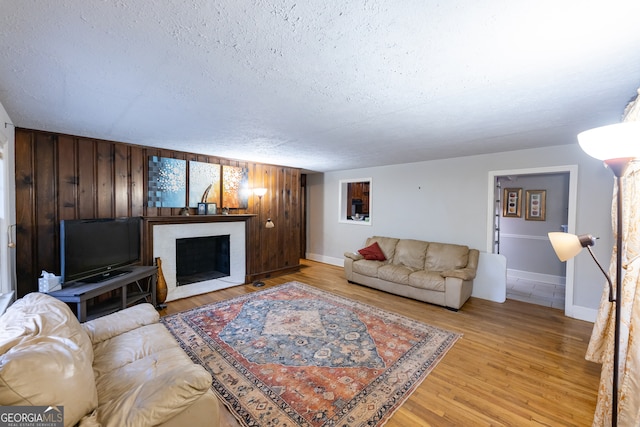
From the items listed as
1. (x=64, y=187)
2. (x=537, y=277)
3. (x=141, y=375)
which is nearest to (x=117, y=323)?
(x=141, y=375)

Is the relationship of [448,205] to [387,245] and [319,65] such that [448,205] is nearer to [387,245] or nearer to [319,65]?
[387,245]

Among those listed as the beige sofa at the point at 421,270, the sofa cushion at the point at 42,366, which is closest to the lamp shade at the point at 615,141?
the sofa cushion at the point at 42,366

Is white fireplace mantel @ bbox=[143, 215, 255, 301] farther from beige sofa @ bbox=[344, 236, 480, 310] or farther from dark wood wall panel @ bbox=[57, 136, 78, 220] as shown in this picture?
beige sofa @ bbox=[344, 236, 480, 310]

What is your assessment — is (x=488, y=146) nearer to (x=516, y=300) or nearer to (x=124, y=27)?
(x=516, y=300)

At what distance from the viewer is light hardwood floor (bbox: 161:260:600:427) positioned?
1.82 m

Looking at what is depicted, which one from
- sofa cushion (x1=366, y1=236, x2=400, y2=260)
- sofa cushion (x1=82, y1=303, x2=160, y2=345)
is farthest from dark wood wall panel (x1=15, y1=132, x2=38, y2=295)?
sofa cushion (x1=366, y1=236, x2=400, y2=260)

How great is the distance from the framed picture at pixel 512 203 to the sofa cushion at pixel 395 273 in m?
3.04

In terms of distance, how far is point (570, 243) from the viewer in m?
1.43

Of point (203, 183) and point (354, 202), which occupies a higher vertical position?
point (203, 183)

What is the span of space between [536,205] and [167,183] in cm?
691

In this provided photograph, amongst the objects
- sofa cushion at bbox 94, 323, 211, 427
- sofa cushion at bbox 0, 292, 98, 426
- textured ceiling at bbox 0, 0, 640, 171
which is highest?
textured ceiling at bbox 0, 0, 640, 171

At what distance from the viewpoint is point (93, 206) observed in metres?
3.33

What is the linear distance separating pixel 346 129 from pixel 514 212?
4.84 metres

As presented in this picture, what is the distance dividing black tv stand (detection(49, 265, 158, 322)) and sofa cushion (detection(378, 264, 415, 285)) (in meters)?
3.41
